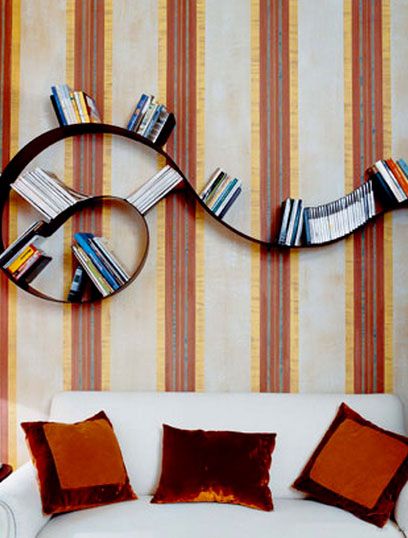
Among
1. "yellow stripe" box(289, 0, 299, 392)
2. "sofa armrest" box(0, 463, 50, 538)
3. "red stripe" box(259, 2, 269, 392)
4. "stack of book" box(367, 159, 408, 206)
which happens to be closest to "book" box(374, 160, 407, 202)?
"stack of book" box(367, 159, 408, 206)

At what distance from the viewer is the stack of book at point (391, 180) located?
3109 millimetres

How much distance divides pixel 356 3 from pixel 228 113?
79cm

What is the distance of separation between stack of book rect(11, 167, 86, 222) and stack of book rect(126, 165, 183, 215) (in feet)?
0.91

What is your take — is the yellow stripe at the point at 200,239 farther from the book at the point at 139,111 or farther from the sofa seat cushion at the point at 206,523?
the sofa seat cushion at the point at 206,523

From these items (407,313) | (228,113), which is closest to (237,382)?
(407,313)

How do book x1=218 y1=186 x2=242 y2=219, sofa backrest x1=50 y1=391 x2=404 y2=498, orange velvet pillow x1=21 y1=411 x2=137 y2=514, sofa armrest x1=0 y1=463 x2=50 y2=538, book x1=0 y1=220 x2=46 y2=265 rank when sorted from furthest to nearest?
book x1=218 y1=186 x2=242 y2=219, book x1=0 y1=220 x2=46 y2=265, sofa backrest x1=50 y1=391 x2=404 y2=498, orange velvet pillow x1=21 y1=411 x2=137 y2=514, sofa armrest x1=0 y1=463 x2=50 y2=538

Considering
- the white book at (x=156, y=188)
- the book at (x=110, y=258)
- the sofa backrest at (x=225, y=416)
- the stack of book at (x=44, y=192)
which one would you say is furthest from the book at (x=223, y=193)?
the sofa backrest at (x=225, y=416)

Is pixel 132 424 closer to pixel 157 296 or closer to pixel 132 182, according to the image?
pixel 157 296

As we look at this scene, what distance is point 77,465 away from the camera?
2.68m

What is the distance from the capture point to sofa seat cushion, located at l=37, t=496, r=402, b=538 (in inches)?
96.0

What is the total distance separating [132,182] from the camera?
3254mm

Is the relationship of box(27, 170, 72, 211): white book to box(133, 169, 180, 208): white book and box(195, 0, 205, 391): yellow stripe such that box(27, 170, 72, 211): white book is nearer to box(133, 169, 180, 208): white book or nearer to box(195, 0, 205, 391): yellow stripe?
box(133, 169, 180, 208): white book

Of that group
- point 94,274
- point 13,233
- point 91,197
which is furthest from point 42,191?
point 94,274

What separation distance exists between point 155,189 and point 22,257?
2.14 feet
